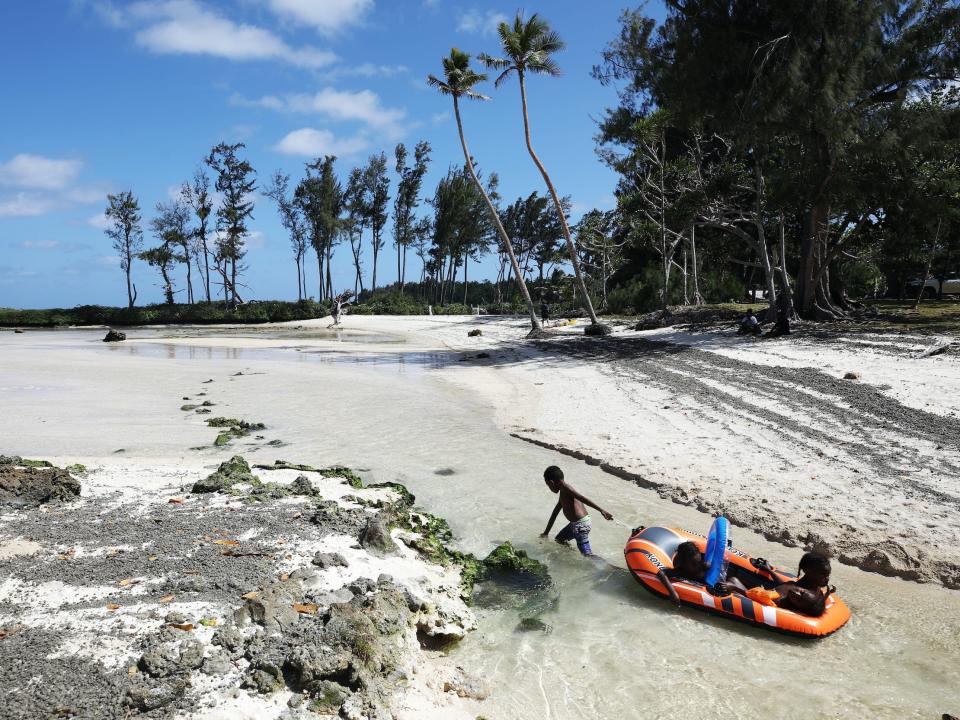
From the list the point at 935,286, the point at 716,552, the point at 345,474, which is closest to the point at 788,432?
the point at 716,552

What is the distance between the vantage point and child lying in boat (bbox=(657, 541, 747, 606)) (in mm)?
5867

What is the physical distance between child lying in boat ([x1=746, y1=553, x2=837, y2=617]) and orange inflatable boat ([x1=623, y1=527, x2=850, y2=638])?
0.22 feet

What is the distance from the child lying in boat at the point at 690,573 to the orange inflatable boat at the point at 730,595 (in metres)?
0.06

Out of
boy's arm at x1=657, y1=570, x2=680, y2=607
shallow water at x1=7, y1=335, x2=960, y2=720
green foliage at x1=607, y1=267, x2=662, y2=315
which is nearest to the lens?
shallow water at x1=7, y1=335, x2=960, y2=720

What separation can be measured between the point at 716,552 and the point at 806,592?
790 mm

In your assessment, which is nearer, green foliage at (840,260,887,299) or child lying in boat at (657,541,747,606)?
child lying in boat at (657,541,747,606)

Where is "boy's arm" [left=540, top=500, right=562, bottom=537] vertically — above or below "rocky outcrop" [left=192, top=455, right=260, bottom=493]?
below

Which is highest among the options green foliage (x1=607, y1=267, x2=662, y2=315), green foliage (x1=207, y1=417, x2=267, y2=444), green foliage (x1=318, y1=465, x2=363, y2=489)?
green foliage (x1=607, y1=267, x2=662, y2=315)

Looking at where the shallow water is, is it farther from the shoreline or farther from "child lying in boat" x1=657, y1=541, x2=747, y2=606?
the shoreline

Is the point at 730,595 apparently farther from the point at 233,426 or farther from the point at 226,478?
the point at 233,426

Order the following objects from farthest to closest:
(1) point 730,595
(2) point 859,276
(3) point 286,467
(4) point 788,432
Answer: (2) point 859,276
(4) point 788,432
(3) point 286,467
(1) point 730,595

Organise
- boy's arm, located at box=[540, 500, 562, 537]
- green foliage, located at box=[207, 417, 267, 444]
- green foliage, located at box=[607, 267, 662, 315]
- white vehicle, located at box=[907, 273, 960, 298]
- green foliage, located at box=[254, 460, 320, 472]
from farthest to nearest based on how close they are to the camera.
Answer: white vehicle, located at box=[907, 273, 960, 298], green foliage, located at box=[607, 267, 662, 315], green foliage, located at box=[207, 417, 267, 444], green foliage, located at box=[254, 460, 320, 472], boy's arm, located at box=[540, 500, 562, 537]

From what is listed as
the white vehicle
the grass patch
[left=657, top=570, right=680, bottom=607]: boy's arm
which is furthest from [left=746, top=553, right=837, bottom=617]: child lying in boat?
the white vehicle

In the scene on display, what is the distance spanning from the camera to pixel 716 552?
5.91 metres
